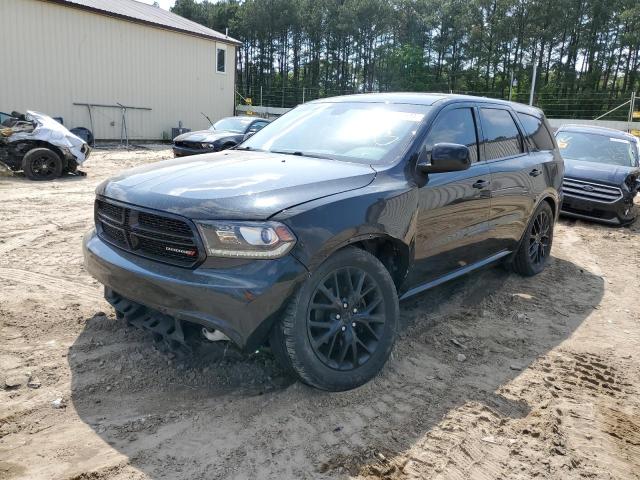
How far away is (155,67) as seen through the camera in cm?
2145

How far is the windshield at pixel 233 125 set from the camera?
45.5 feet

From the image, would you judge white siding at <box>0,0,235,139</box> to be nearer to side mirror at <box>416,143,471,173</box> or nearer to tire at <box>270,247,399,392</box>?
side mirror at <box>416,143,471,173</box>

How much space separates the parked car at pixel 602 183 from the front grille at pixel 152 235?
26.0ft

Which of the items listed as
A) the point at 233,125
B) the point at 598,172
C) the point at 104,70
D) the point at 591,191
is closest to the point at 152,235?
the point at 591,191

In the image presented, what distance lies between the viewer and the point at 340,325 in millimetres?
3082

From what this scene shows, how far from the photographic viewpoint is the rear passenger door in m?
4.59

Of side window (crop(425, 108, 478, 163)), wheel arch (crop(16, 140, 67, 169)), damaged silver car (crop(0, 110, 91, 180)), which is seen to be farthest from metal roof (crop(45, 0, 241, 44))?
side window (crop(425, 108, 478, 163))

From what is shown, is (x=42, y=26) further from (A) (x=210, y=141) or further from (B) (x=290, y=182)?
(B) (x=290, y=182)

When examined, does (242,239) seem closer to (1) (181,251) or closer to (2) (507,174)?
(1) (181,251)

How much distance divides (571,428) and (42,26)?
19.9 m

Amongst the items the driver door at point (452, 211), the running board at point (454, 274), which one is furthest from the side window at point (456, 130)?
the running board at point (454, 274)

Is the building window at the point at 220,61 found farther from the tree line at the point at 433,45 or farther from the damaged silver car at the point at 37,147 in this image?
the tree line at the point at 433,45

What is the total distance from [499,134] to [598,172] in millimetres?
5321

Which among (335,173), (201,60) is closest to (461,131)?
(335,173)
